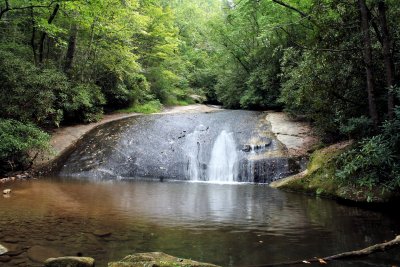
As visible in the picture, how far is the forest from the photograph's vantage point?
382 inches

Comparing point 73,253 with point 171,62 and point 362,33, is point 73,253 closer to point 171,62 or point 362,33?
point 362,33

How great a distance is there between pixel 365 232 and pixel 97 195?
720cm

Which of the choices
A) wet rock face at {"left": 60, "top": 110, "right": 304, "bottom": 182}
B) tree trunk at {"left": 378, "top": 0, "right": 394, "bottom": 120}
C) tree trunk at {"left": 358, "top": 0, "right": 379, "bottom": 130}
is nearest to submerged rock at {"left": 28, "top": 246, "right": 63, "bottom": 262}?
tree trunk at {"left": 378, "top": 0, "right": 394, "bottom": 120}

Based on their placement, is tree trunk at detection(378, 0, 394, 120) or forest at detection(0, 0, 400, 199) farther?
forest at detection(0, 0, 400, 199)

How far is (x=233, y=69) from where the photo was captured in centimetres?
2650

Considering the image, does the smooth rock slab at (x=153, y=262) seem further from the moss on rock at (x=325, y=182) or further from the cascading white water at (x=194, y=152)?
the cascading white water at (x=194, y=152)

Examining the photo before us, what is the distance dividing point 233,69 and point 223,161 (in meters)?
11.9

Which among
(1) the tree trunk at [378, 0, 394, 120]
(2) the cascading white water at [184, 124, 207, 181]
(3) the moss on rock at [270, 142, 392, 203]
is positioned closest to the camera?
(1) the tree trunk at [378, 0, 394, 120]

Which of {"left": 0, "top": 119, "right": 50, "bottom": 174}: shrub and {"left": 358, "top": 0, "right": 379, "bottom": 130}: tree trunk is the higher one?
{"left": 358, "top": 0, "right": 379, "bottom": 130}: tree trunk

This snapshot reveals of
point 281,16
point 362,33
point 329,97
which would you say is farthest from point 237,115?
point 362,33

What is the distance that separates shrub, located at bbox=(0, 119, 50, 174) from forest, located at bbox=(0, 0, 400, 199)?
0.04m

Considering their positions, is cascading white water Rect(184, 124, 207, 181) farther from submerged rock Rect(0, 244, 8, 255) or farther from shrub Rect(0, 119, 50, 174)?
submerged rock Rect(0, 244, 8, 255)

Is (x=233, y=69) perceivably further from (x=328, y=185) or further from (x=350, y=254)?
(x=350, y=254)

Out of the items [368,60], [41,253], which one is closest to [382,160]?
[368,60]
